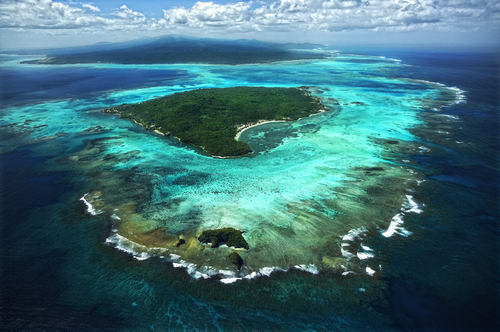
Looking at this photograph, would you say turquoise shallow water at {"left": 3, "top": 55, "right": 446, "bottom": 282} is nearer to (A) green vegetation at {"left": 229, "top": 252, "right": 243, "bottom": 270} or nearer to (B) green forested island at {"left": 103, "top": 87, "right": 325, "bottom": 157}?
(A) green vegetation at {"left": 229, "top": 252, "right": 243, "bottom": 270}

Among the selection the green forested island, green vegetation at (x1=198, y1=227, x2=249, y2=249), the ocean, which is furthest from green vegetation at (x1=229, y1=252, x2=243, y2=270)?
the green forested island

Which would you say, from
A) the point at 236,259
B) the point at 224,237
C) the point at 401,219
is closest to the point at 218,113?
the point at 224,237

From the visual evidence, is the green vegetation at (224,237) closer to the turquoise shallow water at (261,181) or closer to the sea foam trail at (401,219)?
the turquoise shallow water at (261,181)

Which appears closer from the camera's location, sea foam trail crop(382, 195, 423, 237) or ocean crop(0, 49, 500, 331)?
ocean crop(0, 49, 500, 331)

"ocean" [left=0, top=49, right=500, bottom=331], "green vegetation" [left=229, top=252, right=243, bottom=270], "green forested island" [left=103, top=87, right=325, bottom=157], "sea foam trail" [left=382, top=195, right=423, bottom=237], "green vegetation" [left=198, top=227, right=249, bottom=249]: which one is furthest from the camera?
"green forested island" [left=103, top=87, right=325, bottom=157]

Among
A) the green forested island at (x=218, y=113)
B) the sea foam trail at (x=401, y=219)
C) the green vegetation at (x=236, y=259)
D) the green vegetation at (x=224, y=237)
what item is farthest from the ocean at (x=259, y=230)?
the green forested island at (x=218, y=113)

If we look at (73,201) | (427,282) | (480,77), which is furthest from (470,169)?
(480,77)

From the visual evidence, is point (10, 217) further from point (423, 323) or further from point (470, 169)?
point (470, 169)

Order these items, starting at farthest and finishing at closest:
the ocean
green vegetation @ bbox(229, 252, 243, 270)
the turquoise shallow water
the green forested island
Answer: the green forested island < the turquoise shallow water < green vegetation @ bbox(229, 252, 243, 270) < the ocean
